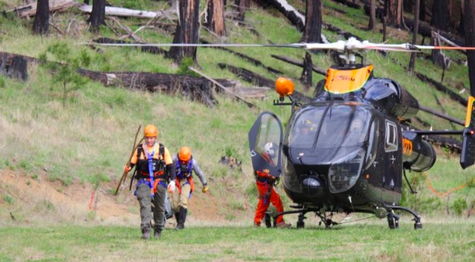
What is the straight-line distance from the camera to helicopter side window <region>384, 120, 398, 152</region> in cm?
1903

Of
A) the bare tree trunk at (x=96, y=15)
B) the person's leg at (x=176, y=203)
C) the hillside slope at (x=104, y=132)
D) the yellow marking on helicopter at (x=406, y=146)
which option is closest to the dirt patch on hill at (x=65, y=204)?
the hillside slope at (x=104, y=132)

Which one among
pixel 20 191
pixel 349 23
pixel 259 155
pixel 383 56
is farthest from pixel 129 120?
pixel 349 23

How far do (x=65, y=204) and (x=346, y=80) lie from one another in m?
6.44

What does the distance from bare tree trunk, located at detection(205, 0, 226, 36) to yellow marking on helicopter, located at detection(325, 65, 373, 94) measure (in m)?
22.1

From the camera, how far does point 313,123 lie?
18.7 meters

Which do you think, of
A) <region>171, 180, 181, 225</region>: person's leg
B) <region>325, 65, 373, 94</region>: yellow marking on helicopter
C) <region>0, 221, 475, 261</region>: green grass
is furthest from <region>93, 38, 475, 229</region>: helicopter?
<region>171, 180, 181, 225</region>: person's leg

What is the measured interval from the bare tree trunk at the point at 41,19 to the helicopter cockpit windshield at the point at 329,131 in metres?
16.8

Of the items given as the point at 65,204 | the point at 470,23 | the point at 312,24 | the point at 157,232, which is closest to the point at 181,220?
the point at 157,232

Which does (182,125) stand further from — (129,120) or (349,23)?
(349,23)

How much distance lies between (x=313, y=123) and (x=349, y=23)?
34.9 meters

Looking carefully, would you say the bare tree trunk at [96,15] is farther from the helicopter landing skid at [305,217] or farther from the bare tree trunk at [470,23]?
the helicopter landing skid at [305,217]

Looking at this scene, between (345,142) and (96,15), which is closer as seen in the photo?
(345,142)

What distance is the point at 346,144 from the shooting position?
1836cm

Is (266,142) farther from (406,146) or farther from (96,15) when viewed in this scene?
(96,15)
